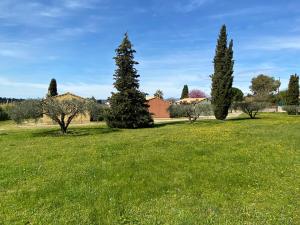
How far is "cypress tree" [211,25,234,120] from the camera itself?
145ft

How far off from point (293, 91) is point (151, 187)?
70788mm

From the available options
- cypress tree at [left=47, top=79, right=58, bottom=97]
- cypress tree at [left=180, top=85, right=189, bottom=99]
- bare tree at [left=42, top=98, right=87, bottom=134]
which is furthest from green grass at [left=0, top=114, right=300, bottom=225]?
cypress tree at [left=180, top=85, right=189, bottom=99]

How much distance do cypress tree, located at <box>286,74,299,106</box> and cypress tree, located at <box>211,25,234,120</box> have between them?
3383 centimetres

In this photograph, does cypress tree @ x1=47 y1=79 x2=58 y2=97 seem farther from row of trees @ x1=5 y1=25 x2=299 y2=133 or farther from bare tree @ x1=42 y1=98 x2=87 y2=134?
bare tree @ x1=42 y1=98 x2=87 y2=134

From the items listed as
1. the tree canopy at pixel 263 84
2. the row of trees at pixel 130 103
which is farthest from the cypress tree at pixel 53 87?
the tree canopy at pixel 263 84

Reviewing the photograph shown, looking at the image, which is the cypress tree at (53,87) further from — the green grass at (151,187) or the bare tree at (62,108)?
the green grass at (151,187)

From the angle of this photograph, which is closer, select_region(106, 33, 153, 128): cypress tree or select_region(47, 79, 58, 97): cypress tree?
select_region(106, 33, 153, 128): cypress tree

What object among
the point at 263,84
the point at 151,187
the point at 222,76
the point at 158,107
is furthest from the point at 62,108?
the point at 263,84

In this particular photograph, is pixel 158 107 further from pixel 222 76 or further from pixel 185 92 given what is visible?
pixel 185 92

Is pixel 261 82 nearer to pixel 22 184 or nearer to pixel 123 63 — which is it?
pixel 123 63

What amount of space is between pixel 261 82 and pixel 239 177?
4202 inches

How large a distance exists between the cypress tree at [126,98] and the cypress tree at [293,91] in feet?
148

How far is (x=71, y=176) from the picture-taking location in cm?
984

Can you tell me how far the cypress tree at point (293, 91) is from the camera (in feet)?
240
